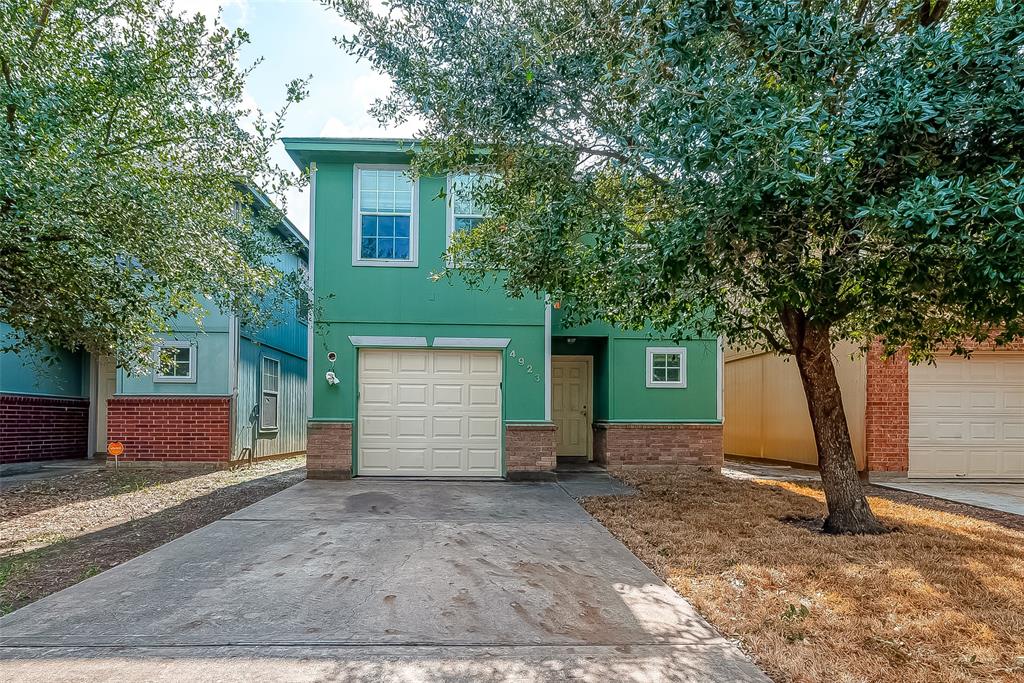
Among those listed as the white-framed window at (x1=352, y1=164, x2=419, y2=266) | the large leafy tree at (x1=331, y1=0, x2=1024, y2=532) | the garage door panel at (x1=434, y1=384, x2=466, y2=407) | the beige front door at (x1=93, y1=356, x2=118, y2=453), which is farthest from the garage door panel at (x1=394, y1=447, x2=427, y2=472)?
the beige front door at (x1=93, y1=356, x2=118, y2=453)

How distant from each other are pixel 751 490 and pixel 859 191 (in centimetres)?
552

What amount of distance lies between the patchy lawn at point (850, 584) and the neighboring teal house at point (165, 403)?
7467 mm

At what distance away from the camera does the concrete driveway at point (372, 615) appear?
9.75 ft

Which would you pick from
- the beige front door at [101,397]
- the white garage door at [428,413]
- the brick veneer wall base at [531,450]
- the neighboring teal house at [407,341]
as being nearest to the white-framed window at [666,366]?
the neighboring teal house at [407,341]

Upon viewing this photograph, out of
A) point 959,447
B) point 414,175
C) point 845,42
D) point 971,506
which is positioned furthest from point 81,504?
point 959,447

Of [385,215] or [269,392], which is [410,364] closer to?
[385,215]

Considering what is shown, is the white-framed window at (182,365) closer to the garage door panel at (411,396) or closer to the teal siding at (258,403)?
the teal siding at (258,403)

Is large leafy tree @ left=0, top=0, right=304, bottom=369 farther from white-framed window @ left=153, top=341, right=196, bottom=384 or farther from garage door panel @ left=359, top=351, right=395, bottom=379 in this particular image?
white-framed window @ left=153, top=341, right=196, bottom=384

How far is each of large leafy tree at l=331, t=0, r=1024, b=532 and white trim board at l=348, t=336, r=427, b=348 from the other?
2983mm

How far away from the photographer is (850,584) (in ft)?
13.5

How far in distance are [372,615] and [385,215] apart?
23.1ft

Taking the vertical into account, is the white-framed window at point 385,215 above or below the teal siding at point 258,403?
above

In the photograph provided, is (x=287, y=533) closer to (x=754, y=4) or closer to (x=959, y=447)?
(x=754, y=4)

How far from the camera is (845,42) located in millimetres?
4207
